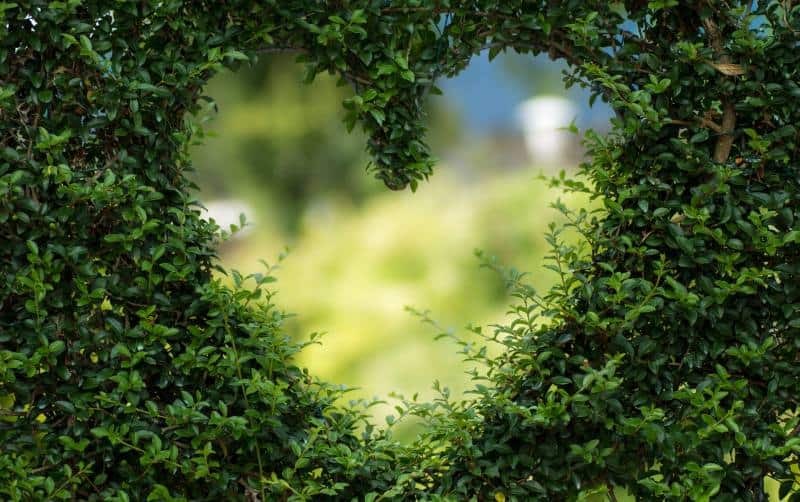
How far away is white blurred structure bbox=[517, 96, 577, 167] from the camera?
813cm

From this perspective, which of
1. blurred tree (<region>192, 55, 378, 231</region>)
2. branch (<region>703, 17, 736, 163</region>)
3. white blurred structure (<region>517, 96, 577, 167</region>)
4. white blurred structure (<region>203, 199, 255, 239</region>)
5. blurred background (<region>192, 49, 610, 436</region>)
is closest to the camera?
branch (<region>703, 17, 736, 163</region>)

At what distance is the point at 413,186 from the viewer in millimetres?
2219

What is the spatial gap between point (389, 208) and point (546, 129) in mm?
1798

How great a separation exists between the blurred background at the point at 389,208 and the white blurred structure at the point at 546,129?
0.02 m

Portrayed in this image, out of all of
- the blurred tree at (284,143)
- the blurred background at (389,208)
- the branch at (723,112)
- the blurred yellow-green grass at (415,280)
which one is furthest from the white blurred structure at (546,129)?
the branch at (723,112)

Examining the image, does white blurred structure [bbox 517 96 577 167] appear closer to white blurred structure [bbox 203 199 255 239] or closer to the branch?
white blurred structure [bbox 203 199 255 239]

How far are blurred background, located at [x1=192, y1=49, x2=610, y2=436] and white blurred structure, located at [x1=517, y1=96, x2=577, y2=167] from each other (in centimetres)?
2

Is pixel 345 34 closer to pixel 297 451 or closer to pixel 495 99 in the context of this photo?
pixel 297 451

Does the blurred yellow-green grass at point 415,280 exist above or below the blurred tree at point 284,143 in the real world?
below

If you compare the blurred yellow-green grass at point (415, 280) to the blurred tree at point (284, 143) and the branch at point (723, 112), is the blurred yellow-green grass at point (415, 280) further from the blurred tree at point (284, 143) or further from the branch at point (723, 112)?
the branch at point (723, 112)

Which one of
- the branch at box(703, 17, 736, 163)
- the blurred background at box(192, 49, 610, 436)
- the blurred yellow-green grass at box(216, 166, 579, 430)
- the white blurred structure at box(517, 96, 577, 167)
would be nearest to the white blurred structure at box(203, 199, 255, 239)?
the blurred background at box(192, 49, 610, 436)

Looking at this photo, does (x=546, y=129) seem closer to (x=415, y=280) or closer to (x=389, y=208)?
(x=389, y=208)

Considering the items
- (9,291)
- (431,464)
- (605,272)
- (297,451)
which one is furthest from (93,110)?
(605,272)

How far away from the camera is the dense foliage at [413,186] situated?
2010 millimetres
